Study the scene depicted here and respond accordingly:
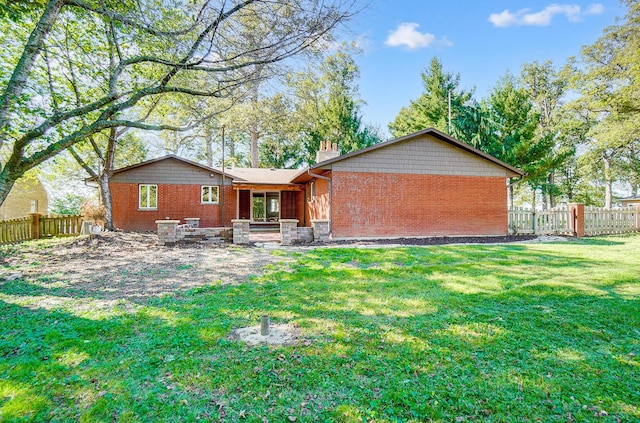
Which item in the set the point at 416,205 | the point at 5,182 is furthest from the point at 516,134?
the point at 5,182

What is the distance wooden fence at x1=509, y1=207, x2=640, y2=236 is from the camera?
13.5m

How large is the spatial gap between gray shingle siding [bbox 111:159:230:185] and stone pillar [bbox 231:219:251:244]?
273 inches

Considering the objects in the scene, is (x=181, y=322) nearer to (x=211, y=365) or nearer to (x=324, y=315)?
(x=211, y=365)

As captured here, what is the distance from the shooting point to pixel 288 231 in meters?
10.9

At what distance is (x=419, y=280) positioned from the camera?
5734 mm

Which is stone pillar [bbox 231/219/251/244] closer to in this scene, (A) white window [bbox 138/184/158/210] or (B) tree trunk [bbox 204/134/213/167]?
(A) white window [bbox 138/184/158/210]

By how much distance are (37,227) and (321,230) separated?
11.2m

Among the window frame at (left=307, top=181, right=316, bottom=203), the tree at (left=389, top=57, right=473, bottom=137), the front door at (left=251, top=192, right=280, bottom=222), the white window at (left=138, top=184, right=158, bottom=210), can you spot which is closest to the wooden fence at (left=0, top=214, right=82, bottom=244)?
the white window at (left=138, top=184, right=158, bottom=210)

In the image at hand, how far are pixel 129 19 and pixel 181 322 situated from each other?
5653 mm

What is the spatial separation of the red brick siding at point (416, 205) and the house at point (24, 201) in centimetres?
2773

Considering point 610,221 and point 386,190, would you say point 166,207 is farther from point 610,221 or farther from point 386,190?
point 610,221

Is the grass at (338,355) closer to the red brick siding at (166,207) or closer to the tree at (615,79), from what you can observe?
the red brick siding at (166,207)

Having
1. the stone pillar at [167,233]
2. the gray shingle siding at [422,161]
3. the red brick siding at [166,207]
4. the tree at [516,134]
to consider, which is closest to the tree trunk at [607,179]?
the tree at [516,134]

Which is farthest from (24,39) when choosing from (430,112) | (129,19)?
(430,112)
